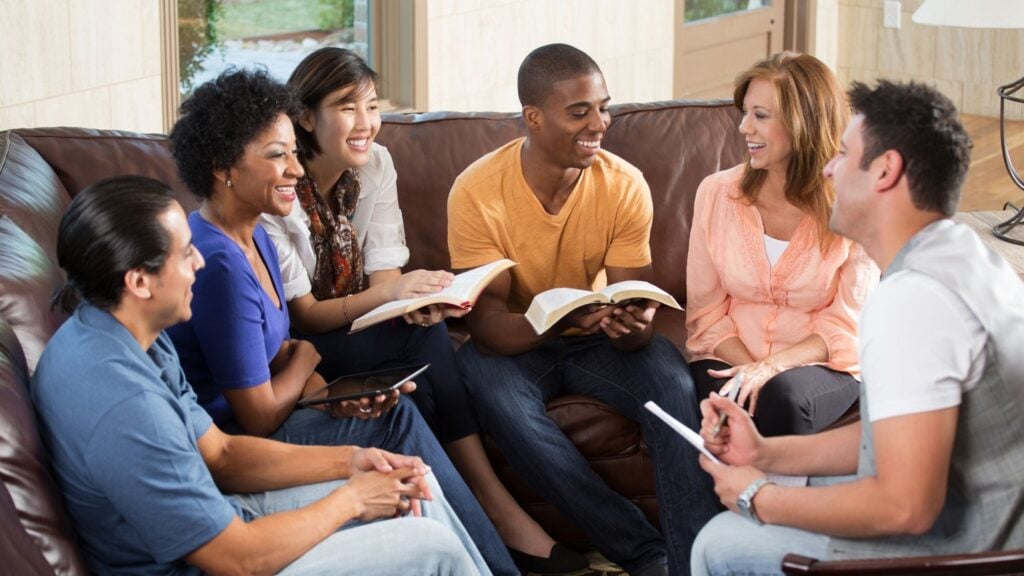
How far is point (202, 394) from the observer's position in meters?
2.61

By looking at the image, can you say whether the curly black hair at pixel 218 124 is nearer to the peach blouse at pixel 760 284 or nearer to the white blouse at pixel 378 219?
the white blouse at pixel 378 219

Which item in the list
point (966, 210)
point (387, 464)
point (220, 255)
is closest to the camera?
point (387, 464)

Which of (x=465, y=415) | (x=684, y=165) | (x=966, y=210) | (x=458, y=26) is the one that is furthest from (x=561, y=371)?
(x=966, y=210)

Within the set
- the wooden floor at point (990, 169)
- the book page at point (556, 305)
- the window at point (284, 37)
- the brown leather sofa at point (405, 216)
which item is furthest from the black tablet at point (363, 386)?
the wooden floor at point (990, 169)

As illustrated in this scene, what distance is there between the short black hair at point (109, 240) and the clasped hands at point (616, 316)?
42.1 inches

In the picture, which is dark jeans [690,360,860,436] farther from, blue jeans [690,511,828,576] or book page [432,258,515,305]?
blue jeans [690,511,828,576]

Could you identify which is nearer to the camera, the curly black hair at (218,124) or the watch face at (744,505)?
the watch face at (744,505)

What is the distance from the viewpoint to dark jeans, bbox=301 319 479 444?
3.01 meters

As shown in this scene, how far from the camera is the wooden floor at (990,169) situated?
673 centimetres

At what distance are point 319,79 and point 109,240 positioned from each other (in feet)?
3.75

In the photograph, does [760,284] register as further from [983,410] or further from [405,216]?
[983,410]

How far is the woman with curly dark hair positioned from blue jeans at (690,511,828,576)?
1.77 feet

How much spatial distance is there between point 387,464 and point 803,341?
1.09 m

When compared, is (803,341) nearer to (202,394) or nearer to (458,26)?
(202,394)
